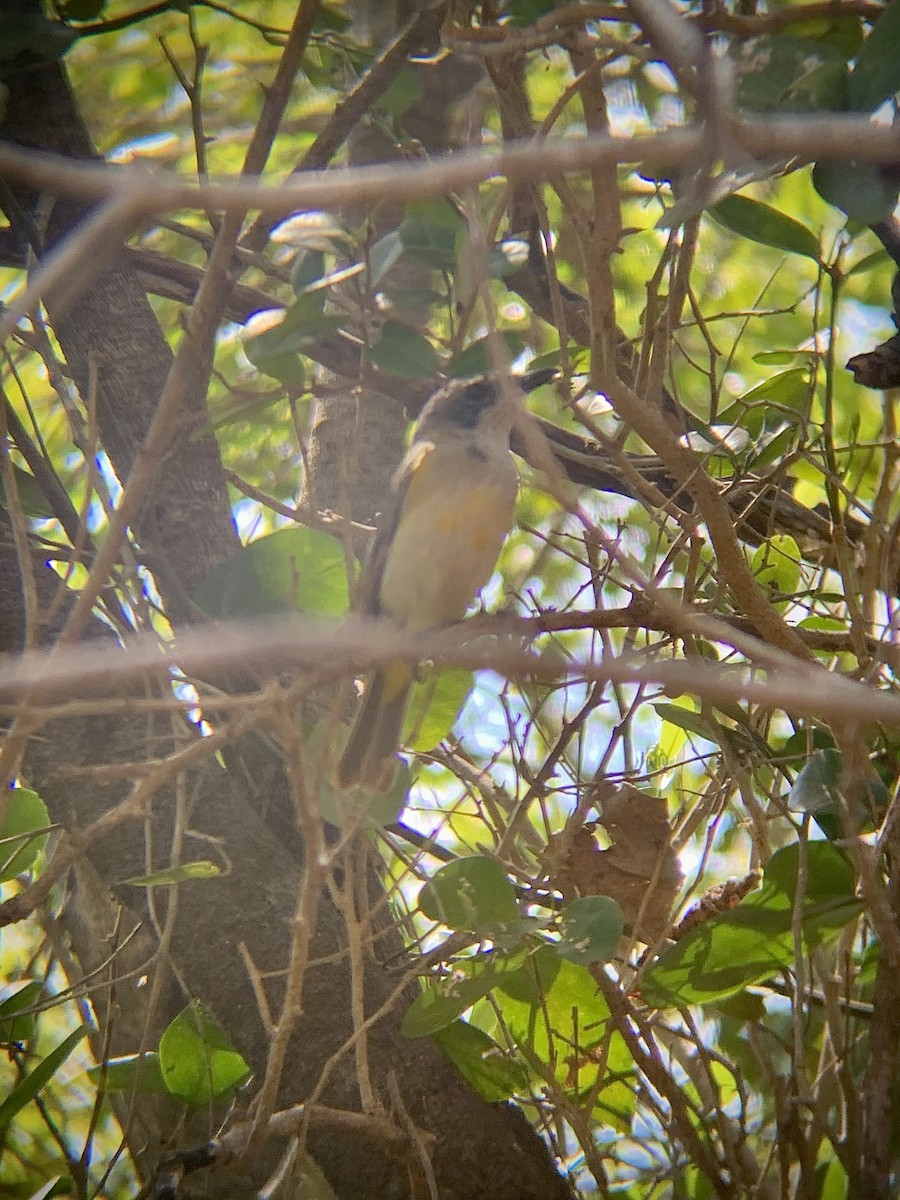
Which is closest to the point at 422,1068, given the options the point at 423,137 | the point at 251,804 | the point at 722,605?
the point at 251,804

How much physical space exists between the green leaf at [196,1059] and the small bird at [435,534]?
0.86 m

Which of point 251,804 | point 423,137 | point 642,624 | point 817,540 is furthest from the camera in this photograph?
point 423,137

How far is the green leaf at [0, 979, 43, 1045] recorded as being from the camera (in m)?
2.47

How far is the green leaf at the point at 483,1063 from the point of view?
2.30 m

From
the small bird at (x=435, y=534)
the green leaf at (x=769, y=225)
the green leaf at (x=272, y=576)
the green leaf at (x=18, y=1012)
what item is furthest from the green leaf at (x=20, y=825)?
the green leaf at (x=769, y=225)

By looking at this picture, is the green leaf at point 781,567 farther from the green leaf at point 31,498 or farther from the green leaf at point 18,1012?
the green leaf at point 18,1012

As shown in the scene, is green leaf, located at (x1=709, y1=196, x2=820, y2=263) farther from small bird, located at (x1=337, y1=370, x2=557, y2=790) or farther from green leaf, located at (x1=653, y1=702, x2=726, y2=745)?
green leaf, located at (x1=653, y1=702, x2=726, y2=745)

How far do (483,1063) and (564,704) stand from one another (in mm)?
828

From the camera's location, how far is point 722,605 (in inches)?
120

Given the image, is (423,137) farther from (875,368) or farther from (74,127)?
(875,368)

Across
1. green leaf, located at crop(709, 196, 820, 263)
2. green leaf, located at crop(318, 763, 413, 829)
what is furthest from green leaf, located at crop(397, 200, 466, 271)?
green leaf, located at crop(318, 763, 413, 829)

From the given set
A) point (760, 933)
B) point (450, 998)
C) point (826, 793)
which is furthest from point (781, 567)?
point (450, 998)

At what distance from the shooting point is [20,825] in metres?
2.41

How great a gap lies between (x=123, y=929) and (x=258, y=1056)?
0.76m
